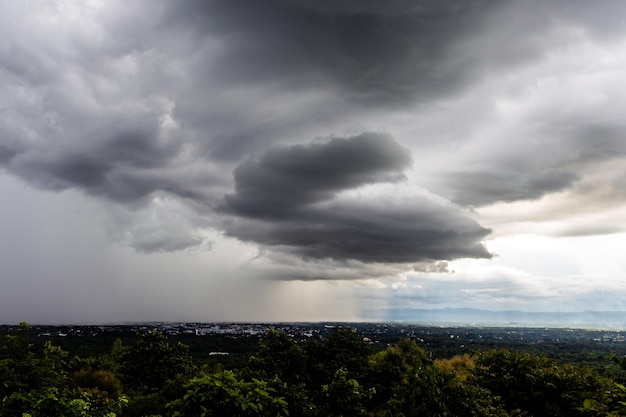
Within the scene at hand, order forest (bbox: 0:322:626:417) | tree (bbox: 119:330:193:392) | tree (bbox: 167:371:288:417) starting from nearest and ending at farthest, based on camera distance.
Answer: forest (bbox: 0:322:626:417) → tree (bbox: 167:371:288:417) → tree (bbox: 119:330:193:392)

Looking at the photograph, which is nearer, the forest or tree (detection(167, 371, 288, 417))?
the forest

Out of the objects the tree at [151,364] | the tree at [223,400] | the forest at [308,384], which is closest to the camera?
the forest at [308,384]

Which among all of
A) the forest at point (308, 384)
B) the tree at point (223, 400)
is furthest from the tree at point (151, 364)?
the tree at point (223, 400)

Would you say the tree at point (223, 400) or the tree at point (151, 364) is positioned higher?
the tree at point (223, 400)

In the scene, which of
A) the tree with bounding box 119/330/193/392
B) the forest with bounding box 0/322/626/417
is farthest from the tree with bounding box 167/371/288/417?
the tree with bounding box 119/330/193/392

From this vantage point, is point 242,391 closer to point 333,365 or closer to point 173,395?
point 173,395

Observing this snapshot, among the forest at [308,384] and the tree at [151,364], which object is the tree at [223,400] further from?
the tree at [151,364]

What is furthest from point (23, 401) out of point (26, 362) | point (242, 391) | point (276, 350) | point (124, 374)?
point (124, 374)

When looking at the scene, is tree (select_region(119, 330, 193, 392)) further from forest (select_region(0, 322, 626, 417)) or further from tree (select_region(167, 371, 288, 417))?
tree (select_region(167, 371, 288, 417))
